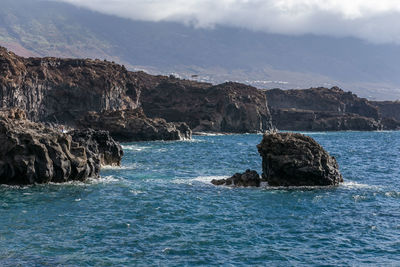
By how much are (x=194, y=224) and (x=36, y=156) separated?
19.1 m

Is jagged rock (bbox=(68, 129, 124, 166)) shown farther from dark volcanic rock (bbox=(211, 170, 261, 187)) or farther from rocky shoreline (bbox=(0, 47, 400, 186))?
dark volcanic rock (bbox=(211, 170, 261, 187))

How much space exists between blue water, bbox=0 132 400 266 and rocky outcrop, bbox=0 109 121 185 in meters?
1.72

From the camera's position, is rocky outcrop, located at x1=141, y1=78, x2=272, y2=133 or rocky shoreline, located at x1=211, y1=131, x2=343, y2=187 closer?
rocky shoreline, located at x1=211, y1=131, x2=343, y2=187

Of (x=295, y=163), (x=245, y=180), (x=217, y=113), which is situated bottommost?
(x=245, y=180)

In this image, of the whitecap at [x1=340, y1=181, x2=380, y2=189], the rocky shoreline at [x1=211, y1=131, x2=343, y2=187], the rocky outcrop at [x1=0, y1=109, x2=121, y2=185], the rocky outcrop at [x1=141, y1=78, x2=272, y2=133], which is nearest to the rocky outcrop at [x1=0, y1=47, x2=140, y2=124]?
the rocky outcrop at [x1=141, y1=78, x2=272, y2=133]

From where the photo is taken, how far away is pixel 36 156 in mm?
46219

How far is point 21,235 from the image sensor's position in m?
30.7

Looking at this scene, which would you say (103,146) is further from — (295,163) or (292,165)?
(295,163)

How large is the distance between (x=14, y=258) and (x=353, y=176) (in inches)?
1648

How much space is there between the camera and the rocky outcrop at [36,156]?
1804 inches

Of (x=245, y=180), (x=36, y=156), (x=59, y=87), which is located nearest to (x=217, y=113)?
(x=59, y=87)

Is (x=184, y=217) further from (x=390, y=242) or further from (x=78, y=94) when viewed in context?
(x=78, y=94)

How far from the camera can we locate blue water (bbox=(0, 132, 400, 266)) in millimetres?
27328

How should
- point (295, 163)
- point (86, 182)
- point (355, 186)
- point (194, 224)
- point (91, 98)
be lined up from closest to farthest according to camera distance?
point (194, 224) < point (295, 163) < point (86, 182) < point (355, 186) < point (91, 98)
